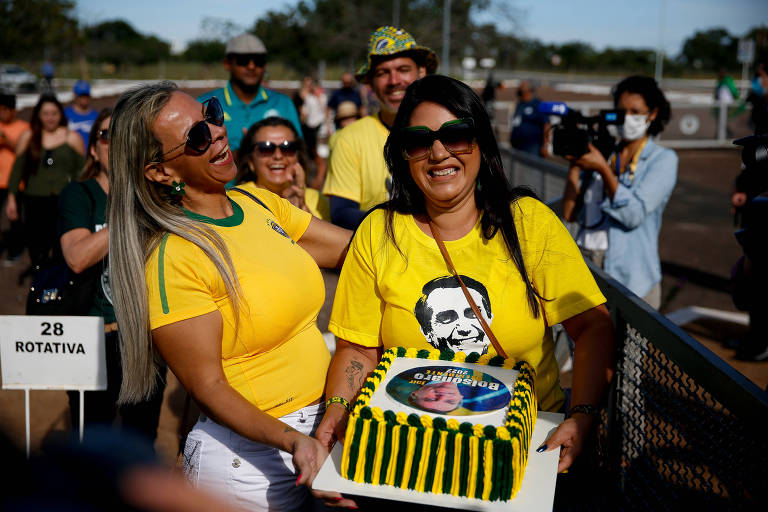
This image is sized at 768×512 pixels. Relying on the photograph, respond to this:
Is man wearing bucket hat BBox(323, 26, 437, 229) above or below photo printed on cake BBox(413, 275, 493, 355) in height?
above

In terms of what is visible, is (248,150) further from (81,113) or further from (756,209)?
(81,113)

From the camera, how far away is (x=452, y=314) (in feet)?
7.20

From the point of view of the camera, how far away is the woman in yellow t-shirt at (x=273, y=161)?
4203mm

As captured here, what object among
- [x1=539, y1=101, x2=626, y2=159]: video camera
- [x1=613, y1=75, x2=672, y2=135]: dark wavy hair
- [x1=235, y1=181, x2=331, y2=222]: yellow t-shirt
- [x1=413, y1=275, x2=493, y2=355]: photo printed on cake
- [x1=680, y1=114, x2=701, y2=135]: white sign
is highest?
[x1=680, y1=114, x2=701, y2=135]: white sign

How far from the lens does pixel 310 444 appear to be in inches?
77.8

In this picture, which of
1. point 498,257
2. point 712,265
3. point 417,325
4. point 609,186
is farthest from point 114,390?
point 712,265

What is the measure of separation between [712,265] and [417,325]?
7509 mm

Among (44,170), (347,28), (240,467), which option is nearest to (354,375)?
(240,467)

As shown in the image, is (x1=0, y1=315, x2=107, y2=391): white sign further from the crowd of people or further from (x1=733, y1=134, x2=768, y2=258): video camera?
(x1=733, y1=134, x2=768, y2=258): video camera

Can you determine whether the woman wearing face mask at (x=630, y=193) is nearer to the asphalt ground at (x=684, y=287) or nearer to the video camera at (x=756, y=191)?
the asphalt ground at (x=684, y=287)

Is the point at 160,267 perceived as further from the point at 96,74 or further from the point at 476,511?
the point at 96,74

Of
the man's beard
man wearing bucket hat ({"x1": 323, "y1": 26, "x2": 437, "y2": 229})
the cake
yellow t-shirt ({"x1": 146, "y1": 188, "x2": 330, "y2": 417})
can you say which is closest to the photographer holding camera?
the cake

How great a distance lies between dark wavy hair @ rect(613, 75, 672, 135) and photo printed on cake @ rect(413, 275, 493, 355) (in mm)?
2558

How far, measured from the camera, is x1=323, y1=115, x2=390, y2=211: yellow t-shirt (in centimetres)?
384
